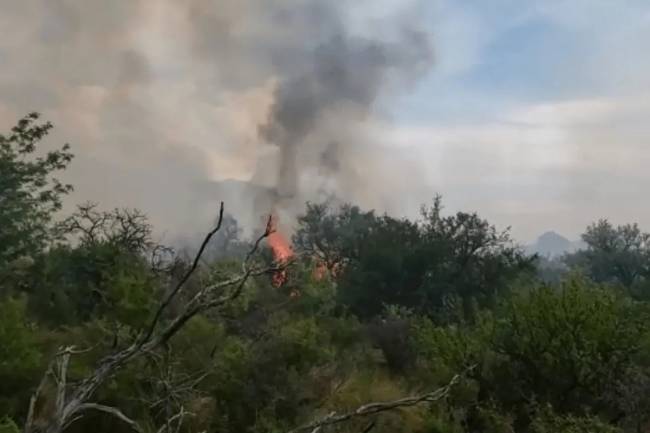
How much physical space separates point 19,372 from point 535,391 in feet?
38.9

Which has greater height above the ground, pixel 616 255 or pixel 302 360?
pixel 616 255

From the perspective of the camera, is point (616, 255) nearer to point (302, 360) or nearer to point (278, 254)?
point (278, 254)

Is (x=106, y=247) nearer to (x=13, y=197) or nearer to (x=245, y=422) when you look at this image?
(x=13, y=197)

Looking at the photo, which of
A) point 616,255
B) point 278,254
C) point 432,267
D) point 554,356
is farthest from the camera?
point 616,255

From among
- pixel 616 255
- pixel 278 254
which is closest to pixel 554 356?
pixel 278 254

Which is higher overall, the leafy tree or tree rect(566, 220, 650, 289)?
tree rect(566, 220, 650, 289)

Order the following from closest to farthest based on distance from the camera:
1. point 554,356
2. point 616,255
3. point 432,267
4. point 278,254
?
1. point 554,356
2. point 278,254
3. point 432,267
4. point 616,255

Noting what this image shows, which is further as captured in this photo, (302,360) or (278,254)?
(278,254)

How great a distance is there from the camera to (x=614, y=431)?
1466 centimetres

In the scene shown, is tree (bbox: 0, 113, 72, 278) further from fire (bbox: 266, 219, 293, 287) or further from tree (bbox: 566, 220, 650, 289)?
tree (bbox: 566, 220, 650, 289)

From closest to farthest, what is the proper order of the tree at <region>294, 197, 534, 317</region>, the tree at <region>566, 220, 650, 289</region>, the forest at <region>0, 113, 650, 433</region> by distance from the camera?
1. the forest at <region>0, 113, 650, 433</region>
2. the tree at <region>294, 197, 534, 317</region>
3. the tree at <region>566, 220, 650, 289</region>

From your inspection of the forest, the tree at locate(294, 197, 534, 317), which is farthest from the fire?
the tree at locate(294, 197, 534, 317)

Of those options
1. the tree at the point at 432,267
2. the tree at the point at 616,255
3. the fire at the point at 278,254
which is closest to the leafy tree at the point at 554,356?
the fire at the point at 278,254

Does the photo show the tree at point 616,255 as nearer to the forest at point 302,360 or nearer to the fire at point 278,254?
the fire at point 278,254
